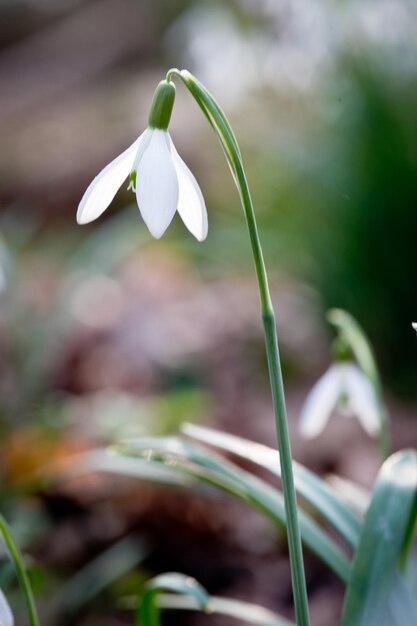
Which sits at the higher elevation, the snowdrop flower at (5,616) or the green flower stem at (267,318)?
the green flower stem at (267,318)

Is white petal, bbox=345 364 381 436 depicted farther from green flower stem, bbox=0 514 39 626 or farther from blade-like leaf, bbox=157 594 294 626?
green flower stem, bbox=0 514 39 626

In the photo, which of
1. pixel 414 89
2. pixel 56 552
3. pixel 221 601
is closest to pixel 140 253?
pixel 414 89

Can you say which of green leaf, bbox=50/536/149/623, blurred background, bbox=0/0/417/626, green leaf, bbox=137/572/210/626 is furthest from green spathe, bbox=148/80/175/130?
green leaf, bbox=50/536/149/623

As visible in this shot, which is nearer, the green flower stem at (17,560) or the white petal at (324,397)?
the green flower stem at (17,560)

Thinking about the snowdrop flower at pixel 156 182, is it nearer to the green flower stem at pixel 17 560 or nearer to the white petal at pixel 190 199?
the white petal at pixel 190 199

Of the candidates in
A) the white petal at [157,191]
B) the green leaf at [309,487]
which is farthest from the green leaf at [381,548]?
the white petal at [157,191]

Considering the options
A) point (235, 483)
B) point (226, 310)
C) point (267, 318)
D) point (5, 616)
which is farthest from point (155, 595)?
point (226, 310)
